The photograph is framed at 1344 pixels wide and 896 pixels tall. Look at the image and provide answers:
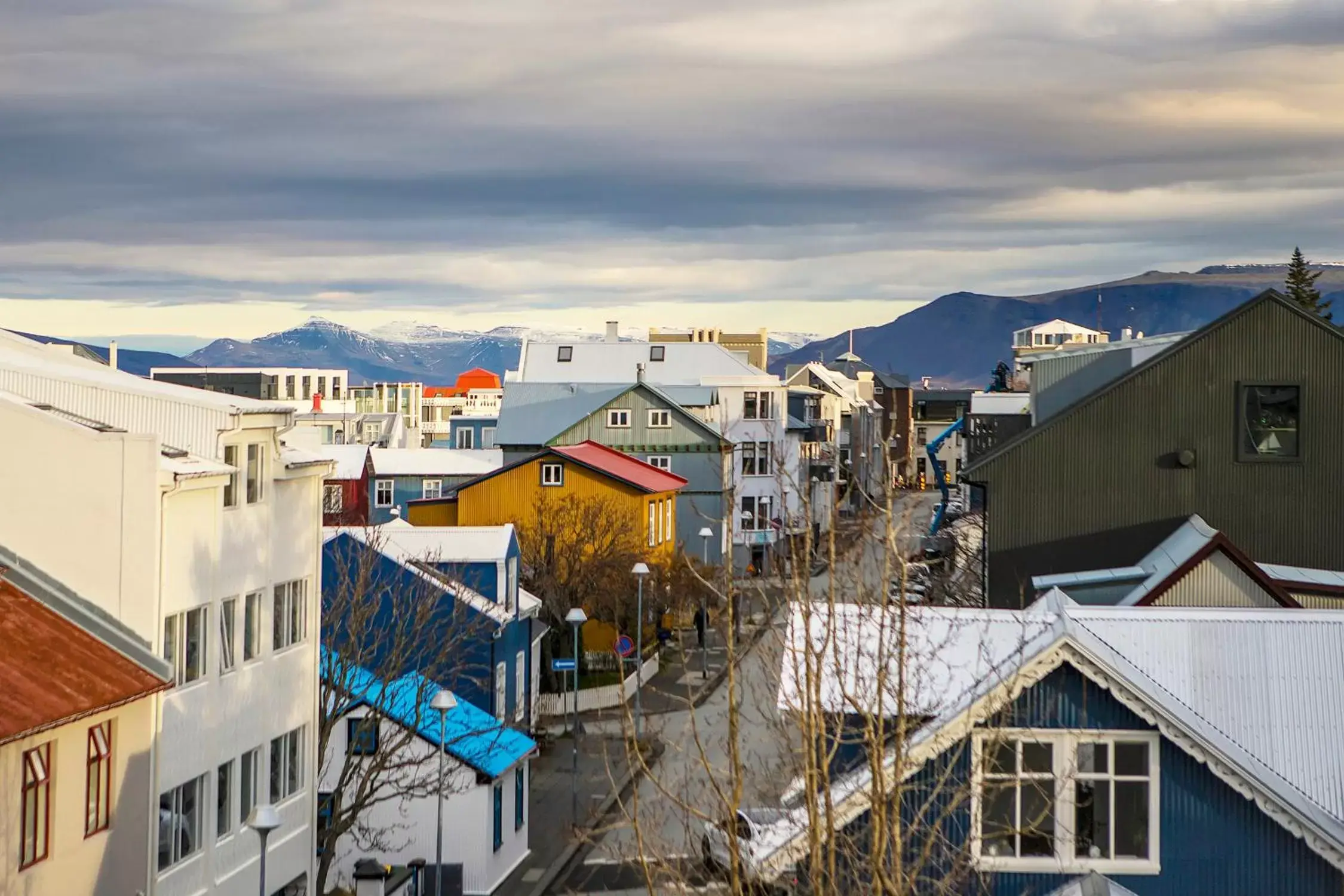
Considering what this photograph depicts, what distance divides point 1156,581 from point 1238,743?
9.30m

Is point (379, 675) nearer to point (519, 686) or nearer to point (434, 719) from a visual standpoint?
point (434, 719)

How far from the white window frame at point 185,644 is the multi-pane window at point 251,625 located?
1542 millimetres

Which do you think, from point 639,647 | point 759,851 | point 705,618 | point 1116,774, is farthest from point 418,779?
point 705,618

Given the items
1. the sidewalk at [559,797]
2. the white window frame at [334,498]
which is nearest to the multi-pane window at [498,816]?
the sidewalk at [559,797]

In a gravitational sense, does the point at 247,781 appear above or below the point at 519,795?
above

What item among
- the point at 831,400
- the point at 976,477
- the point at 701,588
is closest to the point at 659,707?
the point at 701,588

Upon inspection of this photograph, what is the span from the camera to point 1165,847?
17.3 meters

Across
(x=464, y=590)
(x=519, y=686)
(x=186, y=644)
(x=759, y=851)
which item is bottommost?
(x=519, y=686)

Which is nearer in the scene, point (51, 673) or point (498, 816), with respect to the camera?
point (51, 673)

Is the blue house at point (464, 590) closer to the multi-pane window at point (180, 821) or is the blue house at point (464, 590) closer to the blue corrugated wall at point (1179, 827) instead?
the multi-pane window at point (180, 821)

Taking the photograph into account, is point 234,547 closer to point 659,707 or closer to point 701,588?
point 659,707

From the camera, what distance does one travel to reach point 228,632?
28.1 m

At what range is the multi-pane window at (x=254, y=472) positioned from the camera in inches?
1145

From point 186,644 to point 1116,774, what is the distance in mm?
14876
